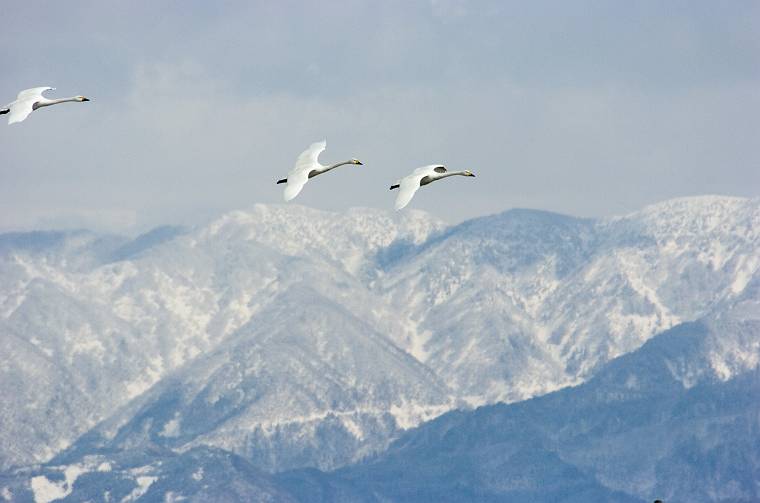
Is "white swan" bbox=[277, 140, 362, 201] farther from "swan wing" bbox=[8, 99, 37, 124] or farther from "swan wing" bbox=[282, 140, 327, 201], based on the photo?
"swan wing" bbox=[8, 99, 37, 124]

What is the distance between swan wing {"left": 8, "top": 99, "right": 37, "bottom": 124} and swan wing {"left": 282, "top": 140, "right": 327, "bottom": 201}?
77.9 ft

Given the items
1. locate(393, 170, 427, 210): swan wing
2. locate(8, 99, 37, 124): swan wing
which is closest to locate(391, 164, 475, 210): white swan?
locate(393, 170, 427, 210): swan wing

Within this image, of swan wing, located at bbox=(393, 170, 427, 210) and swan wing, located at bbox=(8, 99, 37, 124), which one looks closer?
swan wing, located at bbox=(393, 170, 427, 210)

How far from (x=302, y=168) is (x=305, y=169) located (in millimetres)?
700

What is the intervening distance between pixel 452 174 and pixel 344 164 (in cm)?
1000

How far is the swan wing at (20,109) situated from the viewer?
17638 cm

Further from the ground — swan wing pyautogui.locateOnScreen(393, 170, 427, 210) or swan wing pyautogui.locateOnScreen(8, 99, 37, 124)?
swan wing pyautogui.locateOnScreen(8, 99, 37, 124)

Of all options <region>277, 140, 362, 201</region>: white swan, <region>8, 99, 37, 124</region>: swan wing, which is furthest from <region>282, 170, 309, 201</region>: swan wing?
<region>8, 99, 37, 124</region>: swan wing

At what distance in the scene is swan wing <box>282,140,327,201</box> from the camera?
565 feet

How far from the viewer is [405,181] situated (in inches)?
6949

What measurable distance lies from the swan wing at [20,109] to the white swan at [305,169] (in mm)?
23258

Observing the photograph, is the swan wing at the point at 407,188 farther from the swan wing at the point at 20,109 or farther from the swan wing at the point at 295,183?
the swan wing at the point at 20,109

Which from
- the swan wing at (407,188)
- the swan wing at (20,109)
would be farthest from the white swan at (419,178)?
the swan wing at (20,109)

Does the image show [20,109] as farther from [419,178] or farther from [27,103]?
[419,178]
